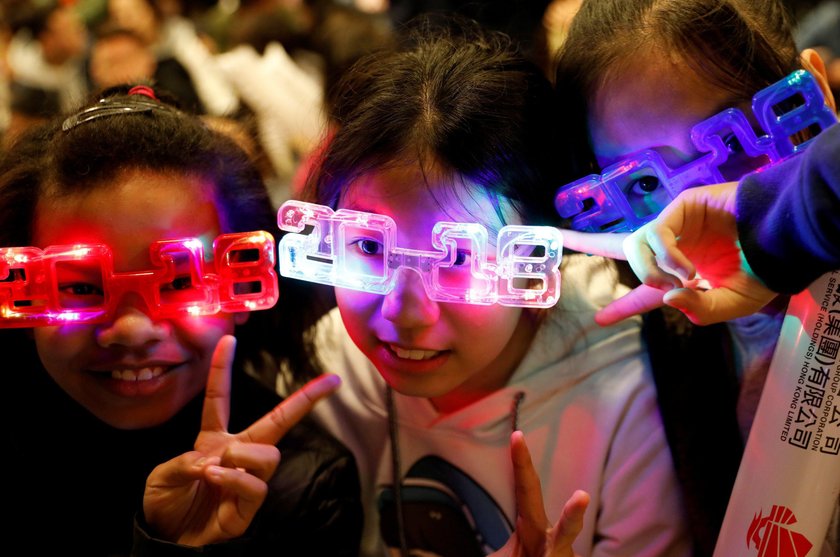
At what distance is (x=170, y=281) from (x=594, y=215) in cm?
59

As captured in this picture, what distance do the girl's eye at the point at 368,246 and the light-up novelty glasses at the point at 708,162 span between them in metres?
0.26

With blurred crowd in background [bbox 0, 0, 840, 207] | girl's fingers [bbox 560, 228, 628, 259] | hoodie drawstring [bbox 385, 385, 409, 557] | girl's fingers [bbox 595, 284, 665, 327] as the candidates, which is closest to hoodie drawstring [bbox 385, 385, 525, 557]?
hoodie drawstring [bbox 385, 385, 409, 557]

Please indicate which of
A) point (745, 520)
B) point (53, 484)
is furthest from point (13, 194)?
point (745, 520)

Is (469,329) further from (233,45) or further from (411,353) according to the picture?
(233,45)

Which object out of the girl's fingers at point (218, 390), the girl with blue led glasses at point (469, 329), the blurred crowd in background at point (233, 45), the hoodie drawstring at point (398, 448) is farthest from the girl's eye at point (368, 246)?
the blurred crowd in background at point (233, 45)

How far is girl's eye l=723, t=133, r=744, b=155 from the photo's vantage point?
1.00 metres

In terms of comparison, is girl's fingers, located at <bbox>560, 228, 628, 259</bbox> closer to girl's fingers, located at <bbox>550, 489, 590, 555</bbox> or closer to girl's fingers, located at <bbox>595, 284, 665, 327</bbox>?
girl's fingers, located at <bbox>595, 284, 665, 327</bbox>

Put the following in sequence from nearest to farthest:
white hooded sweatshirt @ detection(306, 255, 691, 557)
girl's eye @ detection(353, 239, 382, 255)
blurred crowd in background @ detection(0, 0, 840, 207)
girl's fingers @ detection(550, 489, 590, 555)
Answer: girl's fingers @ detection(550, 489, 590, 555) → girl's eye @ detection(353, 239, 382, 255) → white hooded sweatshirt @ detection(306, 255, 691, 557) → blurred crowd in background @ detection(0, 0, 840, 207)

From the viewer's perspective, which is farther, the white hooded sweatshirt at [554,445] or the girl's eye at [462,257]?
the white hooded sweatshirt at [554,445]

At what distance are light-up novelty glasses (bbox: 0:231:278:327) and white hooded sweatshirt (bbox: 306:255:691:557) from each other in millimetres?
379

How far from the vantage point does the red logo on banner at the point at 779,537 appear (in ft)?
3.23

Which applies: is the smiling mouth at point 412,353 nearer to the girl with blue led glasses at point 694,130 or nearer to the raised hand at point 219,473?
the raised hand at point 219,473

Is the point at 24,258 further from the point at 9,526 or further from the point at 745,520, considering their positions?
the point at 745,520

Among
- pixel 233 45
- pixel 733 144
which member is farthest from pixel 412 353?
pixel 233 45
